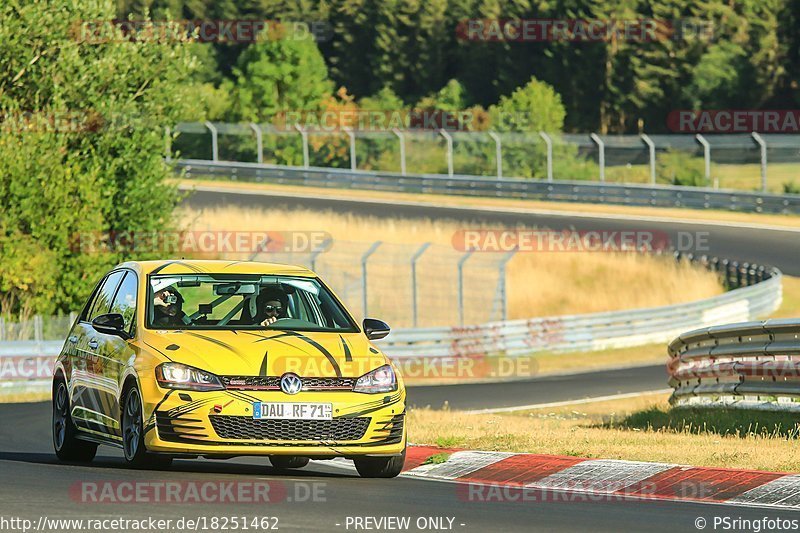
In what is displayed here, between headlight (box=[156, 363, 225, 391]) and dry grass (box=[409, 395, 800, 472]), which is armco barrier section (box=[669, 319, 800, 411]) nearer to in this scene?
dry grass (box=[409, 395, 800, 472])

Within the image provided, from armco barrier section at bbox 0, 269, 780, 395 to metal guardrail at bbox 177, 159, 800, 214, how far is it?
1065cm

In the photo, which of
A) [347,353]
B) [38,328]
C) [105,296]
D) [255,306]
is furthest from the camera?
[38,328]

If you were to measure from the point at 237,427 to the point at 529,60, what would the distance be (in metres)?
90.2

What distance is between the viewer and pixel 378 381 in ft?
37.7

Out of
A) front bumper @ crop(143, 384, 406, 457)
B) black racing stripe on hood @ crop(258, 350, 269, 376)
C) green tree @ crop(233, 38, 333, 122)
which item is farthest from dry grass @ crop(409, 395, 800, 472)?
green tree @ crop(233, 38, 333, 122)

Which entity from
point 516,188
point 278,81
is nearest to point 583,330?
point 516,188

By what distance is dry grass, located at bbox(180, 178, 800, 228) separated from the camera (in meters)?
49.7

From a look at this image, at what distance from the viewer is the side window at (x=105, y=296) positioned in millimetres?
12961

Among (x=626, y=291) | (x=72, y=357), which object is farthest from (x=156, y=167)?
(x=72, y=357)

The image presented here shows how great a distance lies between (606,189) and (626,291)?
41.5 feet

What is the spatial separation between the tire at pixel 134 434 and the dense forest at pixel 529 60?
247 feet

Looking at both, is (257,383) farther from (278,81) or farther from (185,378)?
(278,81)

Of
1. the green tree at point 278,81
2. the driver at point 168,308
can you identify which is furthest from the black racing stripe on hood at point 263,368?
the green tree at point 278,81

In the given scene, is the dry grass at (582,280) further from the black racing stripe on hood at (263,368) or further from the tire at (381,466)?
the black racing stripe on hood at (263,368)
